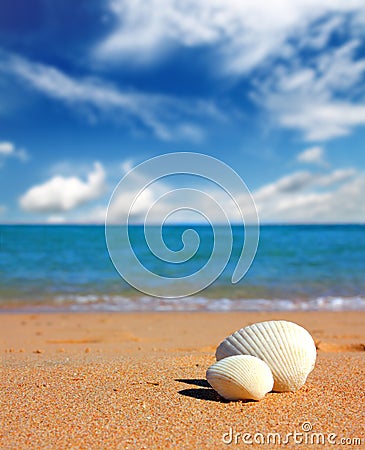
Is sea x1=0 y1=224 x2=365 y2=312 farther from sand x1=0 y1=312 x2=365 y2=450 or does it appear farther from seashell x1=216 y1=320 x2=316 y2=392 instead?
seashell x1=216 y1=320 x2=316 y2=392

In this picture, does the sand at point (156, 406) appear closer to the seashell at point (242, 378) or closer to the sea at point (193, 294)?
the seashell at point (242, 378)

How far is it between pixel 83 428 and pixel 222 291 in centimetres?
1021

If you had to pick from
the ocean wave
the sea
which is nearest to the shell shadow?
the ocean wave

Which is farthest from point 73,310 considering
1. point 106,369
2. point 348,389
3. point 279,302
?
point 348,389

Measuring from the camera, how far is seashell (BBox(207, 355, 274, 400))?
122 inches

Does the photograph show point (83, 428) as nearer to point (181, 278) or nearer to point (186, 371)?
point (186, 371)

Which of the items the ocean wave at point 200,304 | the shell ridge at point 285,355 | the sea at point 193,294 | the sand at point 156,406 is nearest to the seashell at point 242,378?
the sand at point 156,406

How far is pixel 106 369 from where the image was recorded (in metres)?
4.13

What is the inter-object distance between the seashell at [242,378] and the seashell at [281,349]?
0.51ft

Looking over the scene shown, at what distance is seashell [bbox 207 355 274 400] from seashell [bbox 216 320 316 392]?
0.51 feet

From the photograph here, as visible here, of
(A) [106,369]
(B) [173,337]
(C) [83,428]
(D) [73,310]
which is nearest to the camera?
(C) [83,428]

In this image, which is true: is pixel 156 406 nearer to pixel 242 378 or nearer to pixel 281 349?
pixel 242 378

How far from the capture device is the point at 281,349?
11.1 ft

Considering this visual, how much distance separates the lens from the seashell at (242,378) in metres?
3.11
